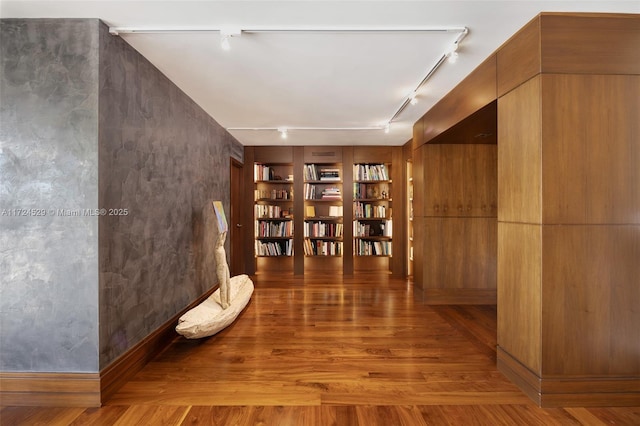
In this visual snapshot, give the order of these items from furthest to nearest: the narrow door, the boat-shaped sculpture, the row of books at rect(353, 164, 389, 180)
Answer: the row of books at rect(353, 164, 389, 180)
the narrow door
the boat-shaped sculpture

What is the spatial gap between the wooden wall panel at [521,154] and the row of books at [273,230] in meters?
4.18

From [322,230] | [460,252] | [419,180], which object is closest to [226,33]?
[419,180]

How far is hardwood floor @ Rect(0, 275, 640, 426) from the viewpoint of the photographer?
185cm

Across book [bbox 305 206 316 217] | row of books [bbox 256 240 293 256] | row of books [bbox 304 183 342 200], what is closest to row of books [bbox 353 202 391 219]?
row of books [bbox 304 183 342 200]

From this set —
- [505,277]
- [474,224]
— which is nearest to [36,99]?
[505,277]

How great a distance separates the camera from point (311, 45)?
2283mm

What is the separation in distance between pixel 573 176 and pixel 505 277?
87 cm

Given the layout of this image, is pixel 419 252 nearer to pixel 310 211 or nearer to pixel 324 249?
pixel 324 249

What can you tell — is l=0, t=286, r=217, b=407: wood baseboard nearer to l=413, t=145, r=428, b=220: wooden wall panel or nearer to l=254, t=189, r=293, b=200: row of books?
l=413, t=145, r=428, b=220: wooden wall panel

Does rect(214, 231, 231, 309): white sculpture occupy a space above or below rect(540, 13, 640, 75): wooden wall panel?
below

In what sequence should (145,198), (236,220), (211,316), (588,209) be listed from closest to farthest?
(588,209), (145,198), (211,316), (236,220)

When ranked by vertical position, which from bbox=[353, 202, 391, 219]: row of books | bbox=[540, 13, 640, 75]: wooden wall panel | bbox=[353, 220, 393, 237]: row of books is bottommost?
bbox=[353, 220, 393, 237]: row of books

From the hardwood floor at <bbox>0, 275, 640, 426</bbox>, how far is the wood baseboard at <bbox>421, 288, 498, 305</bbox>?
35 cm

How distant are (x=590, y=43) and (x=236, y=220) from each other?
502 cm
